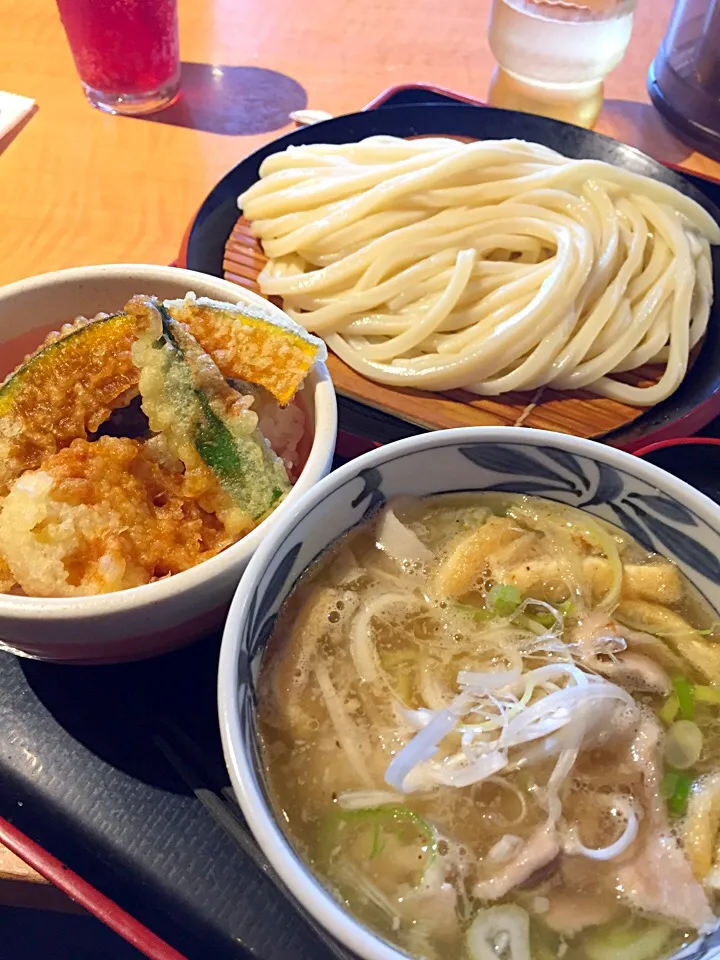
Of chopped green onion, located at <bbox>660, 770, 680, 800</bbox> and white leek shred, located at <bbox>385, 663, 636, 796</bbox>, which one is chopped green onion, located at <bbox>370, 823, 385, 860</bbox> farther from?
chopped green onion, located at <bbox>660, 770, 680, 800</bbox>

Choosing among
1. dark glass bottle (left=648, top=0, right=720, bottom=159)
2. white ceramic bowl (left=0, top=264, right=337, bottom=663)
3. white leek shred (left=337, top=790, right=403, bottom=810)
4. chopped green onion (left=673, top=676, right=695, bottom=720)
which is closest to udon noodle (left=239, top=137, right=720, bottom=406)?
white ceramic bowl (left=0, top=264, right=337, bottom=663)

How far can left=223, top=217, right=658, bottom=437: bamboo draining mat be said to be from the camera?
124 centimetres

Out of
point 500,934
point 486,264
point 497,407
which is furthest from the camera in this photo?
point 486,264

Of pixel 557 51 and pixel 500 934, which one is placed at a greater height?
pixel 557 51

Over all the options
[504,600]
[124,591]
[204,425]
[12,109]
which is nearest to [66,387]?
[204,425]

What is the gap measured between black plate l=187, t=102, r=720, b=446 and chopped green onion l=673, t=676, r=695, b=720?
1.89ft

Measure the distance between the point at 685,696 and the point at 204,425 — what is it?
21.6 inches

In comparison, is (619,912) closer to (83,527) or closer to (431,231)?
(83,527)

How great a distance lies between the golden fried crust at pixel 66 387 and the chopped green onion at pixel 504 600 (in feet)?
1.46

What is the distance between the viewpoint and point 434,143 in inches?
59.3

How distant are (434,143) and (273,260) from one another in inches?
15.2

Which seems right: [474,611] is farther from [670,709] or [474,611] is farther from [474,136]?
[474,136]

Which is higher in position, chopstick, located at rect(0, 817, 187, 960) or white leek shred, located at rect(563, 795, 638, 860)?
white leek shred, located at rect(563, 795, 638, 860)

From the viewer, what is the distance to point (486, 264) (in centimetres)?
140
